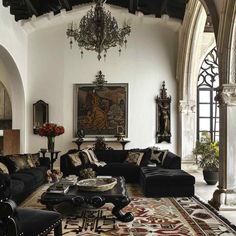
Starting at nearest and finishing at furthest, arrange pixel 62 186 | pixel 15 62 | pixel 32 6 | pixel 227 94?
pixel 62 186 < pixel 227 94 < pixel 32 6 < pixel 15 62

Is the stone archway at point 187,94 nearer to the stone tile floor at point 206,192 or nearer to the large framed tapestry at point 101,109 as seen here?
the stone tile floor at point 206,192

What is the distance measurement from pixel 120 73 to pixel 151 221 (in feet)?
23.5

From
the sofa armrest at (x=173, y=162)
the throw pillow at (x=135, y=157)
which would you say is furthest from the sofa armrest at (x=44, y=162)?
the sofa armrest at (x=173, y=162)

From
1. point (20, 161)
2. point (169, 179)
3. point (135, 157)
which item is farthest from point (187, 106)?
point (20, 161)

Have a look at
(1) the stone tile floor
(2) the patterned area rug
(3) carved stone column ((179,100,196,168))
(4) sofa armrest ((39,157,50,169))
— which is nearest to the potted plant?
(1) the stone tile floor

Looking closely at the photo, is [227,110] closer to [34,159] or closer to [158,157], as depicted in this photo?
[158,157]

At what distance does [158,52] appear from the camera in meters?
11.5

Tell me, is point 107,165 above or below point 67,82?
below

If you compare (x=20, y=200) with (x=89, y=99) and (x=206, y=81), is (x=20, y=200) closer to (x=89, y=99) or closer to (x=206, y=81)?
(x=89, y=99)

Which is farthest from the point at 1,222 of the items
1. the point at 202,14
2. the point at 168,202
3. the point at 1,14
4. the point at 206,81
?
the point at 206,81

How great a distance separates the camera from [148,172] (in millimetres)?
7426

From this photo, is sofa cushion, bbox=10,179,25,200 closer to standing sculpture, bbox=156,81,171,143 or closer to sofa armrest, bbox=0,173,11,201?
sofa armrest, bbox=0,173,11,201

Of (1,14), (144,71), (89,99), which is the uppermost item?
(1,14)

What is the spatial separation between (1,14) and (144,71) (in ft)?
16.4
